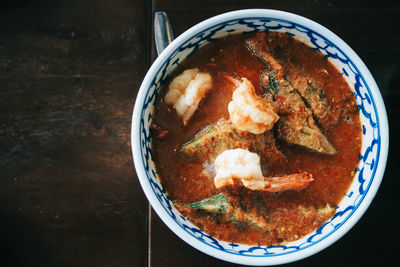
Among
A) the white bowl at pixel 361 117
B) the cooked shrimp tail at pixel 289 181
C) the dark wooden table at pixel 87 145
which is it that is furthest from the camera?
the dark wooden table at pixel 87 145

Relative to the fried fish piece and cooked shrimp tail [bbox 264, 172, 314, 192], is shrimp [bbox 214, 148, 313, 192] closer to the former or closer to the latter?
cooked shrimp tail [bbox 264, 172, 314, 192]

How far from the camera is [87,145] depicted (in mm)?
1949

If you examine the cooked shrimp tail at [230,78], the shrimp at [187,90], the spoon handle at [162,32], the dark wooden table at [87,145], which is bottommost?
the dark wooden table at [87,145]

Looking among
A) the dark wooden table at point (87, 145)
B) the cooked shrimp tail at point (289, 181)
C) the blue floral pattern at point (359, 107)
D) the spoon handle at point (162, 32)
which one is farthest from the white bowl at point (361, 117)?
the dark wooden table at point (87, 145)

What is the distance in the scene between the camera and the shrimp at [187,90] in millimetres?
1595

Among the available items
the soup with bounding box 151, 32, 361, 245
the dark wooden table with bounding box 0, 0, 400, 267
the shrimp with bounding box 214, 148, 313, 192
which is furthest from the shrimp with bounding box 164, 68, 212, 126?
the dark wooden table with bounding box 0, 0, 400, 267

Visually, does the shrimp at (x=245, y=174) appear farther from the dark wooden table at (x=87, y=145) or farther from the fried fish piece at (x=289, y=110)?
the dark wooden table at (x=87, y=145)

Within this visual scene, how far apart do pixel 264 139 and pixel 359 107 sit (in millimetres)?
412

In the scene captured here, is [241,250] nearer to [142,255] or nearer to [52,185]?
[142,255]

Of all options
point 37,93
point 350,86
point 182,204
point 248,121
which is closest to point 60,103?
point 37,93

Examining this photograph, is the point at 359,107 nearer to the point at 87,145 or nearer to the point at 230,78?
the point at 230,78

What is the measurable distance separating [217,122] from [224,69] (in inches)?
8.9

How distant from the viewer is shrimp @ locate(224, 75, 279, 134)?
147cm

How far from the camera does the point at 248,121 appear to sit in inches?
58.7
